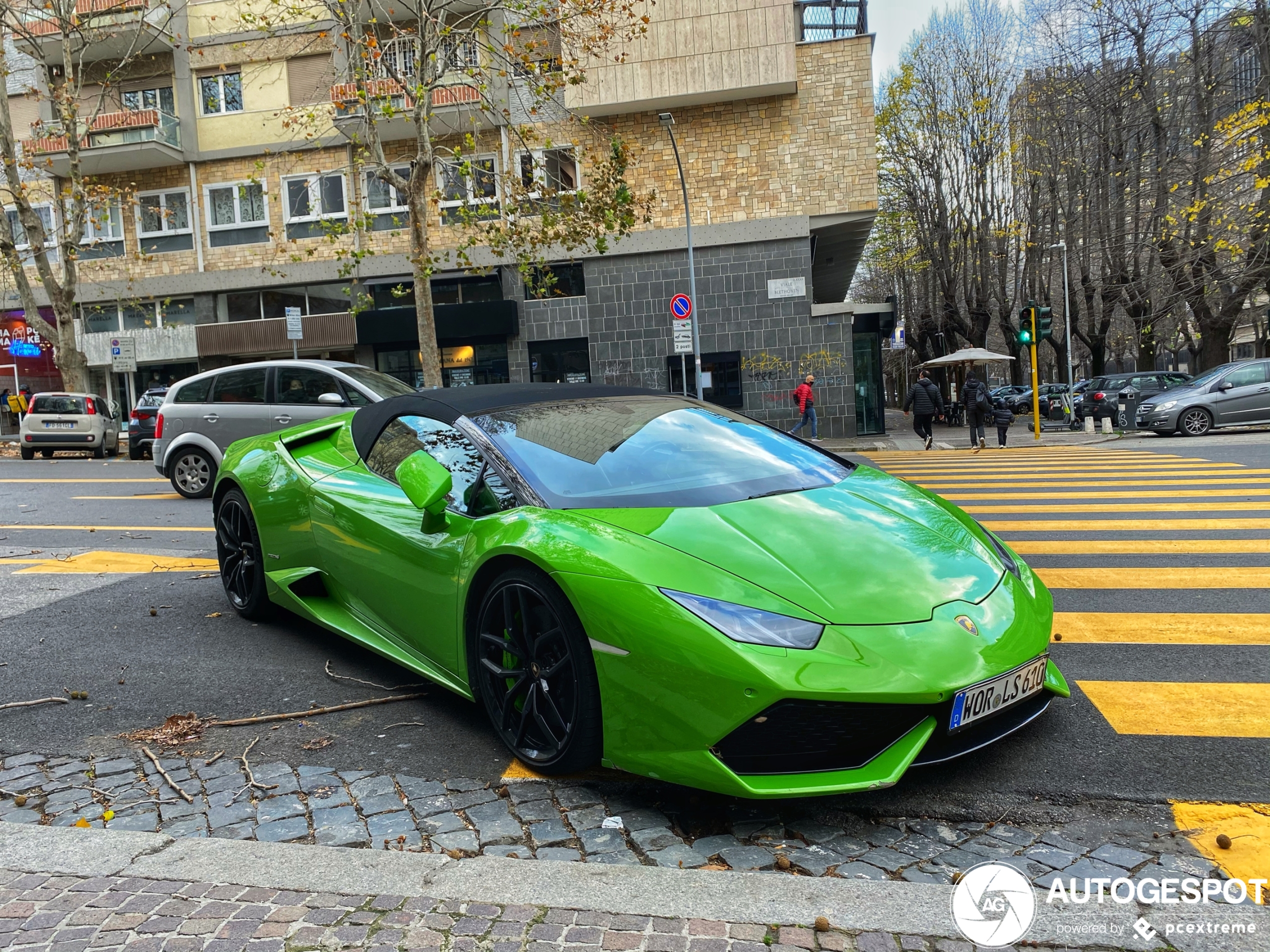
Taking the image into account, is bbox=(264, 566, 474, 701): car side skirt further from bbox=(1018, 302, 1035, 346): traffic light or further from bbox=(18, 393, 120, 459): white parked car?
bbox=(18, 393, 120, 459): white parked car

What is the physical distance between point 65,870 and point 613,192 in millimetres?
19181

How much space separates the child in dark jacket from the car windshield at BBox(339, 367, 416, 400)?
1306 cm

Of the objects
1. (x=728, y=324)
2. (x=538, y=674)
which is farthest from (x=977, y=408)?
(x=538, y=674)

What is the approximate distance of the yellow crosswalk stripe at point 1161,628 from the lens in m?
4.45

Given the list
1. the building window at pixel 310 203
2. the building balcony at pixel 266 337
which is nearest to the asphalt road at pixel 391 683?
the building balcony at pixel 266 337

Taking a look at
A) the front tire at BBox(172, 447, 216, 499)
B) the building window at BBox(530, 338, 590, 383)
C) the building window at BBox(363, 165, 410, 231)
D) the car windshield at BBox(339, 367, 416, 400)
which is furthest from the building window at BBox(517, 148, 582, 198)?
the front tire at BBox(172, 447, 216, 499)

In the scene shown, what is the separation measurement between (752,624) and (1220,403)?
20097 millimetres

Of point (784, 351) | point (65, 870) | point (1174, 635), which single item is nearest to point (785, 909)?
point (65, 870)

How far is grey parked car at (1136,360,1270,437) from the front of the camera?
61.7 ft

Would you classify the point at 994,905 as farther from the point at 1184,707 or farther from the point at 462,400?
the point at 462,400

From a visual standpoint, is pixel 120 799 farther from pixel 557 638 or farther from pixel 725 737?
pixel 725 737

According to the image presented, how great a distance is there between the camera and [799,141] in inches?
941

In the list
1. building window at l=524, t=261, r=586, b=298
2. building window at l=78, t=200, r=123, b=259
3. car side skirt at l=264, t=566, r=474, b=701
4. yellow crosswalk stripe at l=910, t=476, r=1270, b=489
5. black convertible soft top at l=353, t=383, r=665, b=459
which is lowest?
yellow crosswalk stripe at l=910, t=476, r=1270, b=489

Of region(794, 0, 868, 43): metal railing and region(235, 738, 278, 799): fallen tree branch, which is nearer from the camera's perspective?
region(235, 738, 278, 799): fallen tree branch
